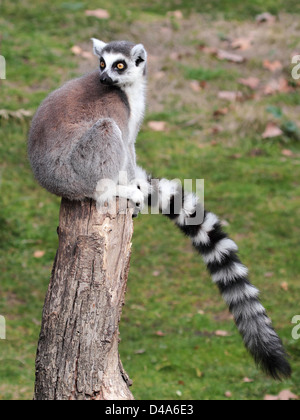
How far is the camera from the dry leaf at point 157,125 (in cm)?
854

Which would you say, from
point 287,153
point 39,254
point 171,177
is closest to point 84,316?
point 39,254

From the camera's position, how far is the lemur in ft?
11.7

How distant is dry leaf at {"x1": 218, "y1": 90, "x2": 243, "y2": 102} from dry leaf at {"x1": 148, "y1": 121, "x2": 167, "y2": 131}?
971 mm

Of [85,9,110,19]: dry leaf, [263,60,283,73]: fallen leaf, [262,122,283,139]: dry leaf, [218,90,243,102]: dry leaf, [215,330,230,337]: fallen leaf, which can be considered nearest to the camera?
[215,330,230,337]: fallen leaf

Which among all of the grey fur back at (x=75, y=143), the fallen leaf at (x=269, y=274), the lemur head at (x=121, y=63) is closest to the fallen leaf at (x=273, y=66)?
the fallen leaf at (x=269, y=274)

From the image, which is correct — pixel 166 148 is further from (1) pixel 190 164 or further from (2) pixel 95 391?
(2) pixel 95 391

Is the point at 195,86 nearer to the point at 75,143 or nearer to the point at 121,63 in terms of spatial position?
the point at 121,63

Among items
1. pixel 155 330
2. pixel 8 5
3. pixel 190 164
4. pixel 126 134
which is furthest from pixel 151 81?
pixel 126 134

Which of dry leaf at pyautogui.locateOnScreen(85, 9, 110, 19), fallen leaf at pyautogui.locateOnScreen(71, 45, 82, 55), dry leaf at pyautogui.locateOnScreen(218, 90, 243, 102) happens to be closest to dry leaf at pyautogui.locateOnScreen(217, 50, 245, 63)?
dry leaf at pyautogui.locateOnScreen(218, 90, 243, 102)

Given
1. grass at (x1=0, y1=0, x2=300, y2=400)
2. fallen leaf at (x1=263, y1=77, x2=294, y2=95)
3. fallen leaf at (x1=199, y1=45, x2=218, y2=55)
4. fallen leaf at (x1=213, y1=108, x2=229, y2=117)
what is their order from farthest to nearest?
1. fallen leaf at (x1=199, y1=45, x2=218, y2=55)
2. fallen leaf at (x1=263, y1=77, x2=294, y2=95)
3. fallen leaf at (x1=213, y1=108, x2=229, y2=117)
4. grass at (x1=0, y1=0, x2=300, y2=400)

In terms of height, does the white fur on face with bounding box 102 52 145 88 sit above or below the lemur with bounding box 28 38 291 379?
above

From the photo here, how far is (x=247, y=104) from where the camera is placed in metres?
8.73

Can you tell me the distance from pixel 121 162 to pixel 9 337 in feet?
7.76

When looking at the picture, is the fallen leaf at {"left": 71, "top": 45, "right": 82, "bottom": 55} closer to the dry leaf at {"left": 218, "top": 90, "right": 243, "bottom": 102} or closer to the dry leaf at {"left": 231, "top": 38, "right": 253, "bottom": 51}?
the dry leaf at {"left": 218, "top": 90, "right": 243, "bottom": 102}
